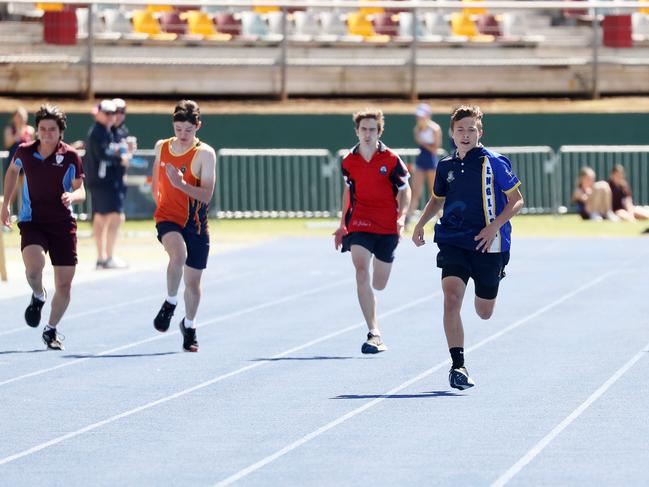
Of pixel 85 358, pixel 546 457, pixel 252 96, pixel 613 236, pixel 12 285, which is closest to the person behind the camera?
pixel 546 457

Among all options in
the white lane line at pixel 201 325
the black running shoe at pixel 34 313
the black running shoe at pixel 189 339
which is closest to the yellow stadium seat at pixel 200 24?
the white lane line at pixel 201 325

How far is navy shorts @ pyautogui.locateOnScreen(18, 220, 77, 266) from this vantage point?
41.3 ft

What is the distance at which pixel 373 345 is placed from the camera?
40.8ft

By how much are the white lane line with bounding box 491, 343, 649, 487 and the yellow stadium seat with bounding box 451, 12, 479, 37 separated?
67.7 feet

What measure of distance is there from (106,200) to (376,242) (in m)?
7.32

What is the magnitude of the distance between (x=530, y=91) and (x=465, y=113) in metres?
21.7

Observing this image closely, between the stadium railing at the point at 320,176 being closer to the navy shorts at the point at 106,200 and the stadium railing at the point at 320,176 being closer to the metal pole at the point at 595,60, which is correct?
the metal pole at the point at 595,60

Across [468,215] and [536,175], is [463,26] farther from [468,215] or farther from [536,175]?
[468,215]

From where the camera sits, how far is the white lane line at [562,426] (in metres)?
7.73

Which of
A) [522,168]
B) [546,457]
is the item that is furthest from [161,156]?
[522,168]

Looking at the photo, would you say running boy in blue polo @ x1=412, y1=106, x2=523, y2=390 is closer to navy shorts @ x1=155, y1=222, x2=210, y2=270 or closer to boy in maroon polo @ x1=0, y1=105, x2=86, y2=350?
navy shorts @ x1=155, y1=222, x2=210, y2=270

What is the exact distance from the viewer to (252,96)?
31.2 metres

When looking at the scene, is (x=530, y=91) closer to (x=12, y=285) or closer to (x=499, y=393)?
(x=12, y=285)

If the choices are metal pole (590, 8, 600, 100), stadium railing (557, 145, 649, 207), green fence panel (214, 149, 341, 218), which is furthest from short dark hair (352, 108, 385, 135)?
metal pole (590, 8, 600, 100)
